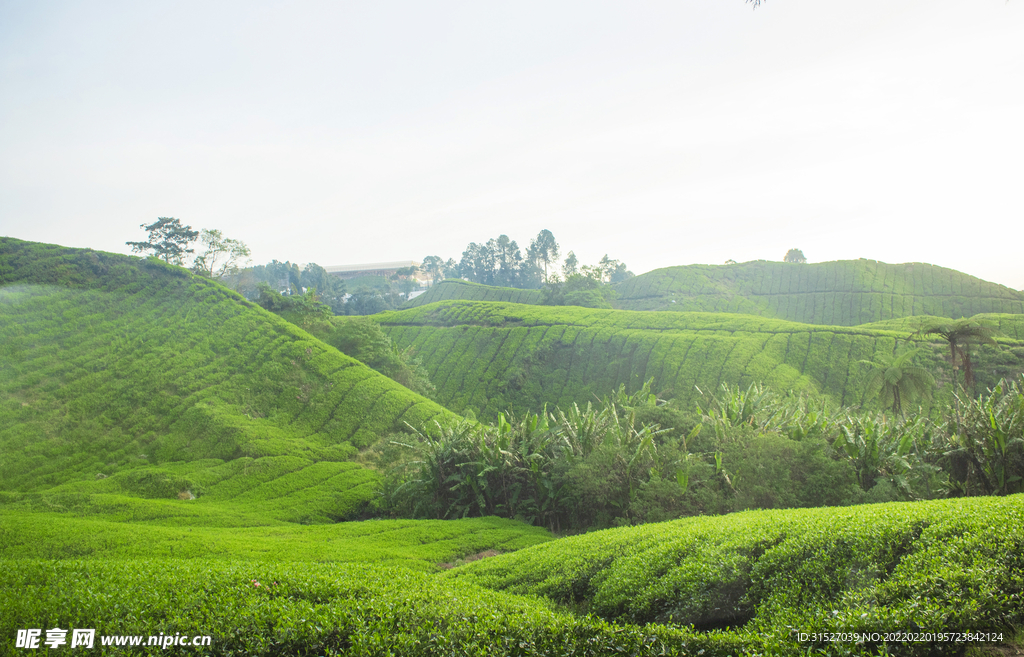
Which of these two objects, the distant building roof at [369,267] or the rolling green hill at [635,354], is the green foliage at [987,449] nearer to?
the rolling green hill at [635,354]

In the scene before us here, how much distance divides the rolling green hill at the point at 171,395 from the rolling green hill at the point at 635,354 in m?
12.2

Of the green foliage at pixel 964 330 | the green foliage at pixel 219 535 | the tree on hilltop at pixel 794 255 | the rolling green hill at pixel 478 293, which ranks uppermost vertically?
the tree on hilltop at pixel 794 255

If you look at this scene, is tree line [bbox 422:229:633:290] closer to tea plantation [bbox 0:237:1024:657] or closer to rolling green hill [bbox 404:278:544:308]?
rolling green hill [bbox 404:278:544:308]

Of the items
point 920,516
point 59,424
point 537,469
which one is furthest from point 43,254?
point 920,516

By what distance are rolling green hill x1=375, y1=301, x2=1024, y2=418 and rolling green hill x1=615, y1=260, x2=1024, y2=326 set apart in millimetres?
24413

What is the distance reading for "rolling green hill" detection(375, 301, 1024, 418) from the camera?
35406 millimetres

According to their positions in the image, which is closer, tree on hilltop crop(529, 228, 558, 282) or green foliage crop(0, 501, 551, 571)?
green foliage crop(0, 501, 551, 571)

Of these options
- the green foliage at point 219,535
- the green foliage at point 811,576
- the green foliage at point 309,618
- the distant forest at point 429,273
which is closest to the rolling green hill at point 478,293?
the distant forest at point 429,273

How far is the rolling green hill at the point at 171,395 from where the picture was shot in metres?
21.5

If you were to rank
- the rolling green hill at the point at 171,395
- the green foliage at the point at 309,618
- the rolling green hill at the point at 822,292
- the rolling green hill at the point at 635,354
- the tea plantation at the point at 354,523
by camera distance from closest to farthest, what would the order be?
the green foliage at the point at 309,618 < the tea plantation at the point at 354,523 < the rolling green hill at the point at 171,395 < the rolling green hill at the point at 635,354 < the rolling green hill at the point at 822,292

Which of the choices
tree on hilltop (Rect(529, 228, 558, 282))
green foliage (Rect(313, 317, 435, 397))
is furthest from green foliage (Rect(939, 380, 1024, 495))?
tree on hilltop (Rect(529, 228, 558, 282))

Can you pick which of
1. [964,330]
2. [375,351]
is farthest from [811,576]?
[375,351]

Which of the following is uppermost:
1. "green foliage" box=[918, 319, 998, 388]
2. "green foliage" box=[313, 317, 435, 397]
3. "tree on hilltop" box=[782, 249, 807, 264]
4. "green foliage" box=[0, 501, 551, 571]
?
"tree on hilltop" box=[782, 249, 807, 264]

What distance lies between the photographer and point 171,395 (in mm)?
27969
